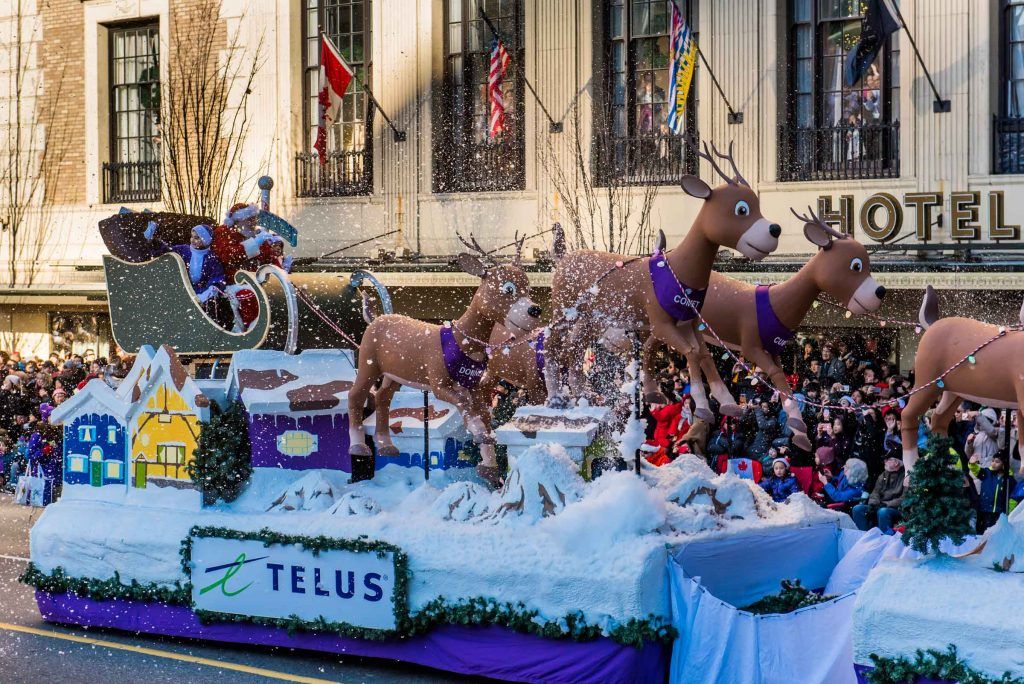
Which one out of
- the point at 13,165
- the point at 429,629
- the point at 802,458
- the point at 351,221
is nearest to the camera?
the point at 429,629

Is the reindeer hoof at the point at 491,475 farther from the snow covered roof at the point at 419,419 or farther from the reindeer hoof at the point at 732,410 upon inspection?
the reindeer hoof at the point at 732,410

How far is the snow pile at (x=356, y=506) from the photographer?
10.7m

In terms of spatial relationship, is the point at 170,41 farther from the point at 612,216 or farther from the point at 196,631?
the point at 196,631

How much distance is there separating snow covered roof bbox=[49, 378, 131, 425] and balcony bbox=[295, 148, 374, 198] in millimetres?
12221

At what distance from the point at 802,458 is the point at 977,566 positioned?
487 cm

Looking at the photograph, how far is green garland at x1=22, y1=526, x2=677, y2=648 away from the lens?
9.34m

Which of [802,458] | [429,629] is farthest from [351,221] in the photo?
[429,629]

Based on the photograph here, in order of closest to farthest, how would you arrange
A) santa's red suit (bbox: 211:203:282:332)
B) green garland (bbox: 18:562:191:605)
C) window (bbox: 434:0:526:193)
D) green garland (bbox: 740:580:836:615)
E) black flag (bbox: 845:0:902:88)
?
1. green garland (bbox: 740:580:836:615)
2. green garland (bbox: 18:562:191:605)
3. santa's red suit (bbox: 211:203:282:332)
4. black flag (bbox: 845:0:902:88)
5. window (bbox: 434:0:526:193)

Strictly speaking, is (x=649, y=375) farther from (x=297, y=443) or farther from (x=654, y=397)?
A: (x=297, y=443)

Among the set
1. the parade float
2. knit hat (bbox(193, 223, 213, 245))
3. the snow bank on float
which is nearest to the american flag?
the parade float

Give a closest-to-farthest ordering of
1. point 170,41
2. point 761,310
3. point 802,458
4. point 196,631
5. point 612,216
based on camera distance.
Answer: point 761,310
point 196,631
point 802,458
point 612,216
point 170,41

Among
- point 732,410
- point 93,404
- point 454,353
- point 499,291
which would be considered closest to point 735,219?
point 732,410

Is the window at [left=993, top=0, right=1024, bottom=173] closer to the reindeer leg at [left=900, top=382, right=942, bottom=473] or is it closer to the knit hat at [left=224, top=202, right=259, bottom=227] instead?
the knit hat at [left=224, top=202, right=259, bottom=227]

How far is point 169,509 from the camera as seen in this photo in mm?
11547
